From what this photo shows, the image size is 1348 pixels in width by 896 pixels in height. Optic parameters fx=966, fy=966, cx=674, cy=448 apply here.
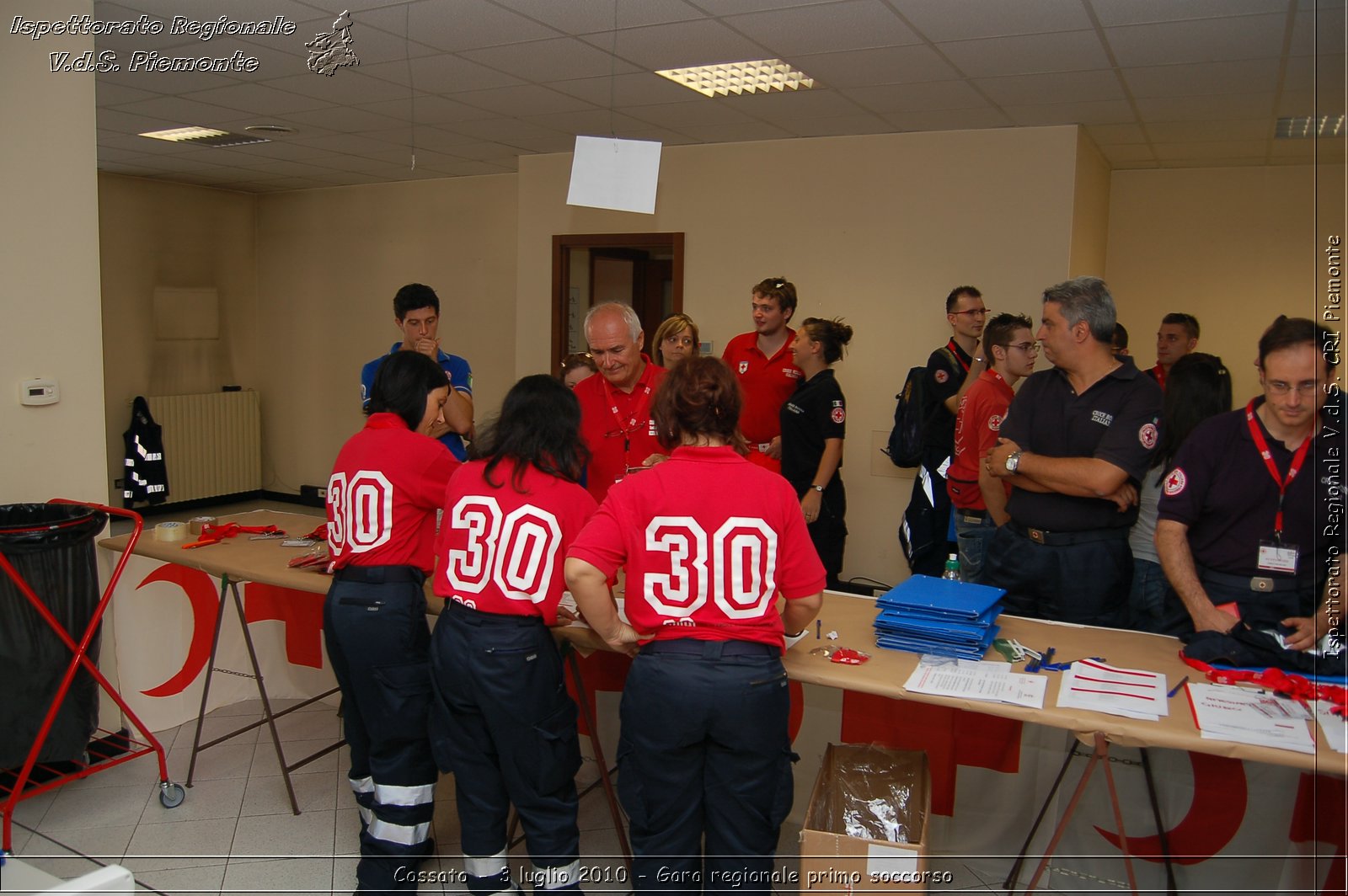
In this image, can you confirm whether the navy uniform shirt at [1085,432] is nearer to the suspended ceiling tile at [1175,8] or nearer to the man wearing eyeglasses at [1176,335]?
the suspended ceiling tile at [1175,8]

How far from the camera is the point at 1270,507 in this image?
241 centimetres

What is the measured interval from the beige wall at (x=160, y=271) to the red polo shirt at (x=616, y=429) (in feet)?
19.9

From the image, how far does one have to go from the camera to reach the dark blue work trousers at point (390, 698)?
2729mm

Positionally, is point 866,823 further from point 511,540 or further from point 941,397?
point 941,397

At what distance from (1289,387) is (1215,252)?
502 cm

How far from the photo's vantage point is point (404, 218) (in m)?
8.55

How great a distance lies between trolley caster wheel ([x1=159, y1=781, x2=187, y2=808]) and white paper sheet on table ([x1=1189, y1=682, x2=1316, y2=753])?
10.4 feet

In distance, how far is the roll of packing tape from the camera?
375 cm

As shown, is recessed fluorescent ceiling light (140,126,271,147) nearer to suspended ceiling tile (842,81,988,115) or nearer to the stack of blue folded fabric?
suspended ceiling tile (842,81,988,115)

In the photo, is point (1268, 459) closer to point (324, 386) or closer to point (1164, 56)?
point (1164, 56)

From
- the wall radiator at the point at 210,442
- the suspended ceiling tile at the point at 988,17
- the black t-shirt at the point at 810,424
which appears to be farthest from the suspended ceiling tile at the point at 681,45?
the wall radiator at the point at 210,442

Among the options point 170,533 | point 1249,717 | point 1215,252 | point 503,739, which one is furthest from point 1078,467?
point 1215,252

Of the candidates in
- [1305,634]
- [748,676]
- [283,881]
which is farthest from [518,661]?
[1305,634]

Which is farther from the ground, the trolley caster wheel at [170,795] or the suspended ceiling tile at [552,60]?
the suspended ceiling tile at [552,60]
